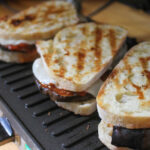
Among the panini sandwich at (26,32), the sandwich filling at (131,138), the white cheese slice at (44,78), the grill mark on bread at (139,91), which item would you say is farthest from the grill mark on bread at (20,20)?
the sandwich filling at (131,138)

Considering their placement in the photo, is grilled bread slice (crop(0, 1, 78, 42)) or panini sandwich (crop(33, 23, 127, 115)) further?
grilled bread slice (crop(0, 1, 78, 42))

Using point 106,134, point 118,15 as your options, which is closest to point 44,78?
point 106,134

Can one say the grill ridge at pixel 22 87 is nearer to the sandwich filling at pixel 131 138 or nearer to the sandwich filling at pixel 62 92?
the sandwich filling at pixel 62 92

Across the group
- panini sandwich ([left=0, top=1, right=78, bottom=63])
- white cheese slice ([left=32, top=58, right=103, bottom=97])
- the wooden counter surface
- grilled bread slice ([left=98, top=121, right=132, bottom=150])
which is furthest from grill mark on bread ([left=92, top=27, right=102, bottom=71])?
the wooden counter surface

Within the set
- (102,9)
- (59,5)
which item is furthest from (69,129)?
(102,9)

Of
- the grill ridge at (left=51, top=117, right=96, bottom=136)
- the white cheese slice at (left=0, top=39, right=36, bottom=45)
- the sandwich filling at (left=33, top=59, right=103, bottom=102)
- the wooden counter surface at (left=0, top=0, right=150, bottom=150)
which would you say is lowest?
the grill ridge at (left=51, top=117, right=96, bottom=136)

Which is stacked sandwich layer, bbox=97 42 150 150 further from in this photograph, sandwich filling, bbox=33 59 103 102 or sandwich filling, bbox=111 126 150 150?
sandwich filling, bbox=33 59 103 102

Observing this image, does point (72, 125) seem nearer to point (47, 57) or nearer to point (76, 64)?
point (76, 64)
